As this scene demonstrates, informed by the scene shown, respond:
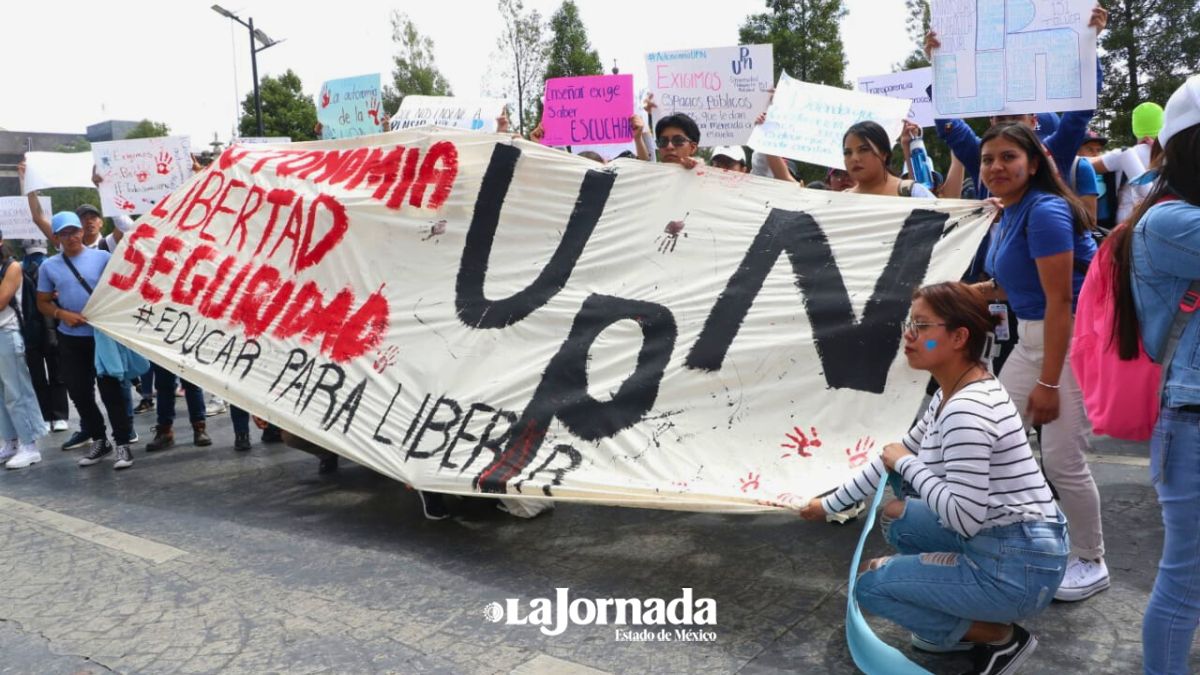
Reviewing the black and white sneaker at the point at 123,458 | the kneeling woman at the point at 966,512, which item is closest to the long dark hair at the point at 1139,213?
the kneeling woman at the point at 966,512

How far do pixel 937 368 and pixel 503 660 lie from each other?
1.69m

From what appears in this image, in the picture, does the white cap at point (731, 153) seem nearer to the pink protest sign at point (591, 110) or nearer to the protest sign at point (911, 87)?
the pink protest sign at point (591, 110)

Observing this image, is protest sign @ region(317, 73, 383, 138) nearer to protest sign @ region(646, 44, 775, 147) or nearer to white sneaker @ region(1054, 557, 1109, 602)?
protest sign @ region(646, 44, 775, 147)

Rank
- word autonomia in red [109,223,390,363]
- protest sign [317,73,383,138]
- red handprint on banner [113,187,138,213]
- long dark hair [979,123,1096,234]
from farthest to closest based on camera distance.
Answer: protest sign [317,73,383,138], red handprint on banner [113,187,138,213], word autonomia in red [109,223,390,363], long dark hair [979,123,1096,234]

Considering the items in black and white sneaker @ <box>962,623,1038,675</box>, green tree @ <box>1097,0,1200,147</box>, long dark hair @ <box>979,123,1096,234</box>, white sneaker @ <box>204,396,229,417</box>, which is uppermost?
green tree @ <box>1097,0,1200,147</box>

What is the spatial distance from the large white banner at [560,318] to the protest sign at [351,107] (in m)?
2.75

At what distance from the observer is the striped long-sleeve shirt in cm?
233

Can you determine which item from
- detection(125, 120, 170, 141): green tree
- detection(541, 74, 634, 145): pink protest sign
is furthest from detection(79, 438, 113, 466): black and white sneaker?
detection(125, 120, 170, 141): green tree

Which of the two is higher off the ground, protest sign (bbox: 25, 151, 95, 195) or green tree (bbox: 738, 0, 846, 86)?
green tree (bbox: 738, 0, 846, 86)

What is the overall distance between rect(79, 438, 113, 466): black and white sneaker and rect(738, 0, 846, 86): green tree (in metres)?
18.9

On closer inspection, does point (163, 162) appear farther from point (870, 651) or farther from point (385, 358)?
point (870, 651)

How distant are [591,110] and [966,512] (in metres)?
4.70

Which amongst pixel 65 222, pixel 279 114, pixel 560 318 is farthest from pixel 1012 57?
pixel 279 114

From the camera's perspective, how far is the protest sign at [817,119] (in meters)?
4.86
